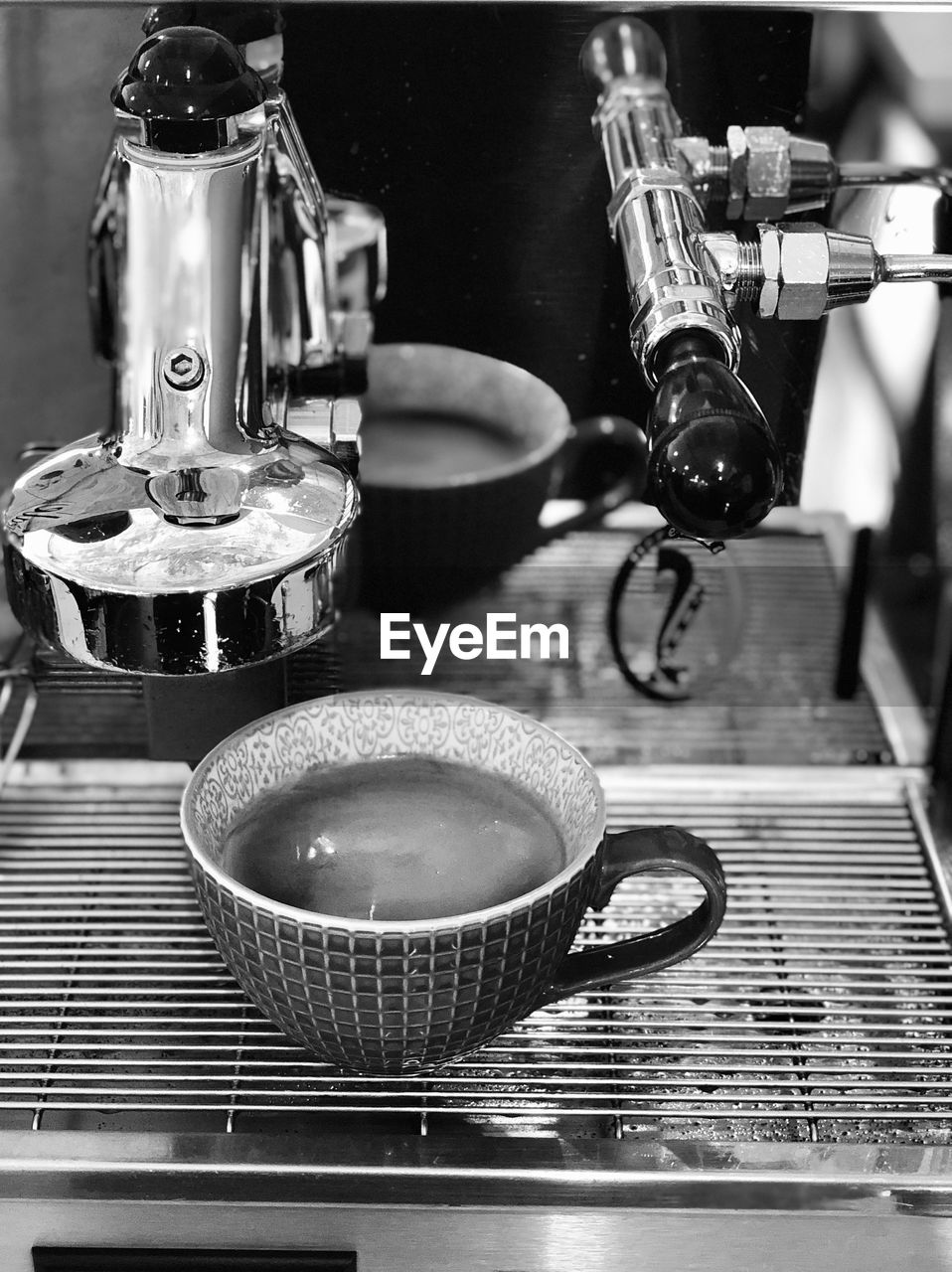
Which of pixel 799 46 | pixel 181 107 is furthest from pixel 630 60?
pixel 181 107

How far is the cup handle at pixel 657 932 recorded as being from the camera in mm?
461

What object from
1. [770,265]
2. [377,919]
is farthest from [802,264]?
[377,919]

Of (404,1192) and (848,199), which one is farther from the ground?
(848,199)

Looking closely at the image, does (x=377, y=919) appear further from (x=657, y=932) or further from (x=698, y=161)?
(x=698, y=161)

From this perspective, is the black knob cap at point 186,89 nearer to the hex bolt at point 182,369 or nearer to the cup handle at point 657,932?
the hex bolt at point 182,369

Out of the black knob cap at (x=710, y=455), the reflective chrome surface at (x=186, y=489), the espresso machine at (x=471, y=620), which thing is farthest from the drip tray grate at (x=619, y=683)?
the black knob cap at (x=710, y=455)

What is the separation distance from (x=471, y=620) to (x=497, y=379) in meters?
0.09

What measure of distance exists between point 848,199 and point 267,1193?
0.39 meters

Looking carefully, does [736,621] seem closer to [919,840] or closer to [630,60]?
[919,840]

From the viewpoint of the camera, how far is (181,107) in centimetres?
42

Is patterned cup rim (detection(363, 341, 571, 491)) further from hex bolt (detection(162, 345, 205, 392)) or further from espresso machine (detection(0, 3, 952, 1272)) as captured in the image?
hex bolt (detection(162, 345, 205, 392))

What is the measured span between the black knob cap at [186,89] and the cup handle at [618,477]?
20 cm

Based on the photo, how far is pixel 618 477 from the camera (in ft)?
1.99

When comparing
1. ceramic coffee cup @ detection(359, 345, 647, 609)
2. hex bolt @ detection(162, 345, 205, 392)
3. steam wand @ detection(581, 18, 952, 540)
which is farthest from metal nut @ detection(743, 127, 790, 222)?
Result: hex bolt @ detection(162, 345, 205, 392)
